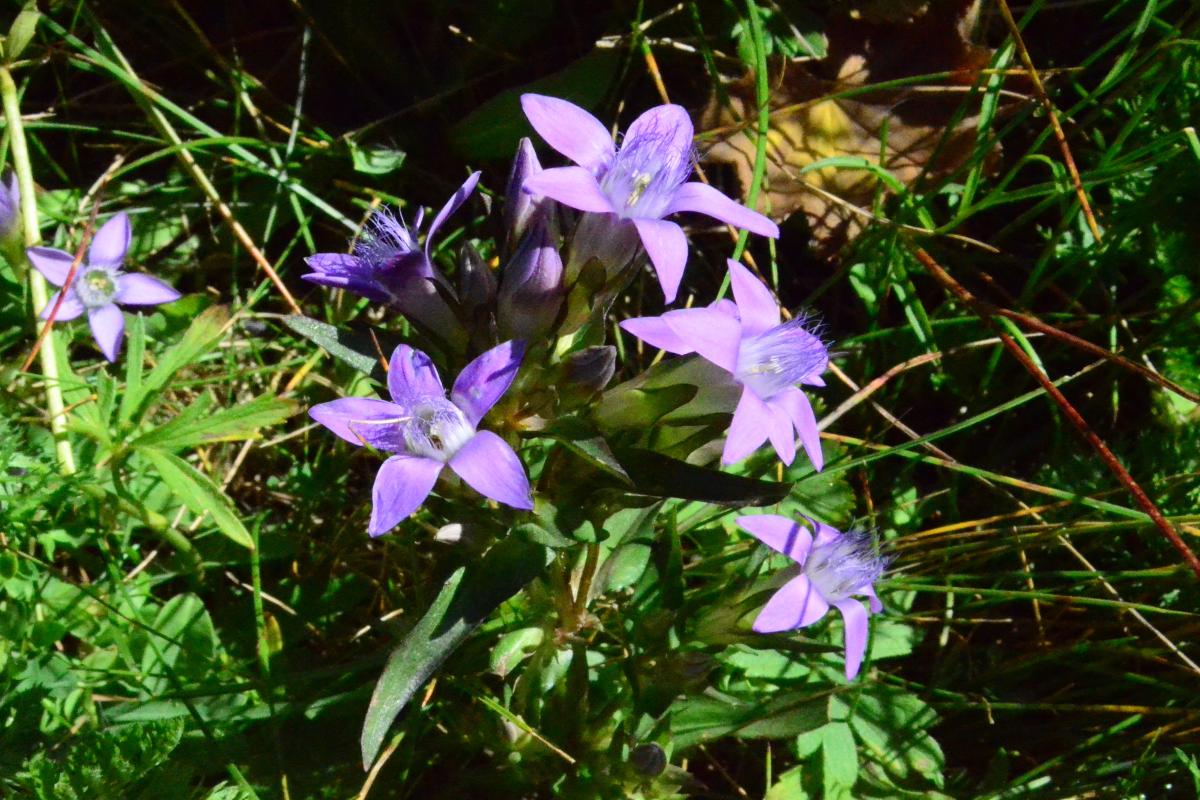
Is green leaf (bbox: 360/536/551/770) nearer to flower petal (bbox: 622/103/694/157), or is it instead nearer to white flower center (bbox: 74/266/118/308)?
flower petal (bbox: 622/103/694/157)

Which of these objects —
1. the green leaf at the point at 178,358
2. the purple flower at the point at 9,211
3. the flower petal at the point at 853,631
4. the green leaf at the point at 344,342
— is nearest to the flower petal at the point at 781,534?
the flower petal at the point at 853,631

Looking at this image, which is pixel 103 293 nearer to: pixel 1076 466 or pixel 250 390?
pixel 250 390

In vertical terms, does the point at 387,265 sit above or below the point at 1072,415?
above

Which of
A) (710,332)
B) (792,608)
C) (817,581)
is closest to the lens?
(710,332)

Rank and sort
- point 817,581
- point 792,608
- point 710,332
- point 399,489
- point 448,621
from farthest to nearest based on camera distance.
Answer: point 817,581, point 792,608, point 448,621, point 710,332, point 399,489

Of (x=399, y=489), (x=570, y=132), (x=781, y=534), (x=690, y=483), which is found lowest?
(x=781, y=534)

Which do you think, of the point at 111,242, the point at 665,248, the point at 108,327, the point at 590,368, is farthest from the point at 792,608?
the point at 111,242

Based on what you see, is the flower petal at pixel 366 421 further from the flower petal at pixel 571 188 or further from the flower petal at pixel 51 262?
the flower petal at pixel 51 262

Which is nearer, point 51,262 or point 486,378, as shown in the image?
point 486,378

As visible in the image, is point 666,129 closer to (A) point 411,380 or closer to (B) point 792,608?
(A) point 411,380
